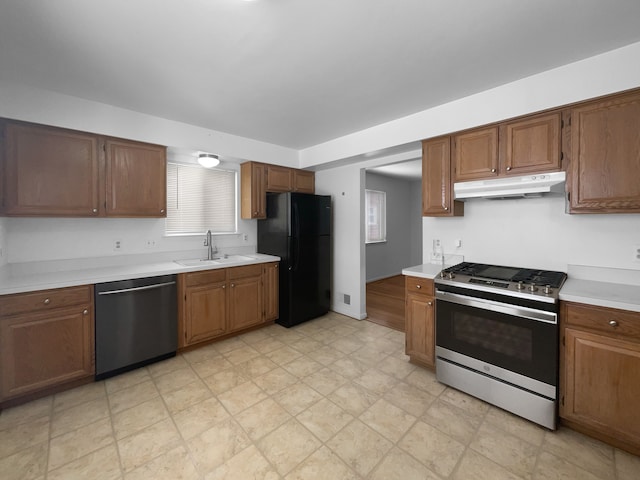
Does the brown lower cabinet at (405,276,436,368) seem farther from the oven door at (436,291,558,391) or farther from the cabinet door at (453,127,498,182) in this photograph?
the cabinet door at (453,127,498,182)

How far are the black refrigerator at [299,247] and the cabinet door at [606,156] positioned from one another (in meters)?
2.66

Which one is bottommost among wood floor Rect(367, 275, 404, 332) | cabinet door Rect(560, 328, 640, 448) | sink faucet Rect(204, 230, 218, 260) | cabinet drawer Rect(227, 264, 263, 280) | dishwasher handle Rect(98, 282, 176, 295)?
wood floor Rect(367, 275, 404, 332)

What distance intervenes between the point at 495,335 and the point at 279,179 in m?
3.15

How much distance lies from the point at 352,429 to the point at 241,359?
1.42 meters

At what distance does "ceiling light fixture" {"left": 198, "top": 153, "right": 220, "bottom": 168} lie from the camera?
3.35 m

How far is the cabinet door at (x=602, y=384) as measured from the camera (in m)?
1.60

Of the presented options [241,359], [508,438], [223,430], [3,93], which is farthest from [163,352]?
[508,438]

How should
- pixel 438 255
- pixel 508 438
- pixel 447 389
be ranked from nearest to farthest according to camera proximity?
pixel 508 438 < pixel 447 389 < pixel 438 255

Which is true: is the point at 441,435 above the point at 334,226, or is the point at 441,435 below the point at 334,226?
below

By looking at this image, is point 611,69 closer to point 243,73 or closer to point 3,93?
point 243,73

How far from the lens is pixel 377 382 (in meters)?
2.42

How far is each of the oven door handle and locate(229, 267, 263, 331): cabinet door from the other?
218cm

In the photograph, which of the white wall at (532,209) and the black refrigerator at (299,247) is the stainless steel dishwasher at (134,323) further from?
the white wall at (532,209)

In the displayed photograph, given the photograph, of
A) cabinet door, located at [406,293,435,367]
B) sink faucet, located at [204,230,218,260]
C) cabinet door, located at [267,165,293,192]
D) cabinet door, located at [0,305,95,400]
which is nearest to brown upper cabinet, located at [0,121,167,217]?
sink faucet, located at [204,230,218,260]
